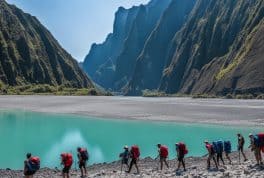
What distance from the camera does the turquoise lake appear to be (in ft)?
138

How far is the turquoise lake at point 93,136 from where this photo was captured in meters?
42.1

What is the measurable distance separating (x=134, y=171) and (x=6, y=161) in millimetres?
13672

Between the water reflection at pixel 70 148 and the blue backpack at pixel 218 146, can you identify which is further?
the water reflection at pixel 70 148

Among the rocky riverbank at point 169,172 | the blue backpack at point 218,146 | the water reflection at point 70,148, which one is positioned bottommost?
the rocky riverbank at point 169,172

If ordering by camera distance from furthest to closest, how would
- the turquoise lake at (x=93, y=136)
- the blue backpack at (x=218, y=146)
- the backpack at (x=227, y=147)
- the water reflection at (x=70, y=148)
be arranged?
the turquoise lake at (x=93, y=136) < the water reflection at (x=70, y=148) < the backpack at (x=227, y=147) < the blue backpack at (x=218, y=146)

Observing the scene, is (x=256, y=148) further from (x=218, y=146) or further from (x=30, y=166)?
(x=30, y=166)

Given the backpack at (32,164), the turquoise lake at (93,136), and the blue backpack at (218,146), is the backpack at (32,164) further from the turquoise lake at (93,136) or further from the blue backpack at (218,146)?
the turquoise lake at (93,136)

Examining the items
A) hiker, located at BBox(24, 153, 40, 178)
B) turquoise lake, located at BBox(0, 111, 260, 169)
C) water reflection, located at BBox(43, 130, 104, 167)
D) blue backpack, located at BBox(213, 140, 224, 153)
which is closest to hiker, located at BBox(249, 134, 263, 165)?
blue backpack, located at BBox(213, 140, 224, 153)

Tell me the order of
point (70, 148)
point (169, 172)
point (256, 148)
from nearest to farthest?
point (256, 148) → point (169, 172) → point (70, 148)

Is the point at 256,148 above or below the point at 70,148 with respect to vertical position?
below

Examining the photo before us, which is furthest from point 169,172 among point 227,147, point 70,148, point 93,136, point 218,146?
point 93,136

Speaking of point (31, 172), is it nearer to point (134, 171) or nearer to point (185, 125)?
point (134, 171)

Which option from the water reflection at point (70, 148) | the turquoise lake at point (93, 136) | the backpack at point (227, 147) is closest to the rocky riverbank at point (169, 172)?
the backpack at point (227, 147)

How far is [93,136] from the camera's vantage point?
55.4 metres
